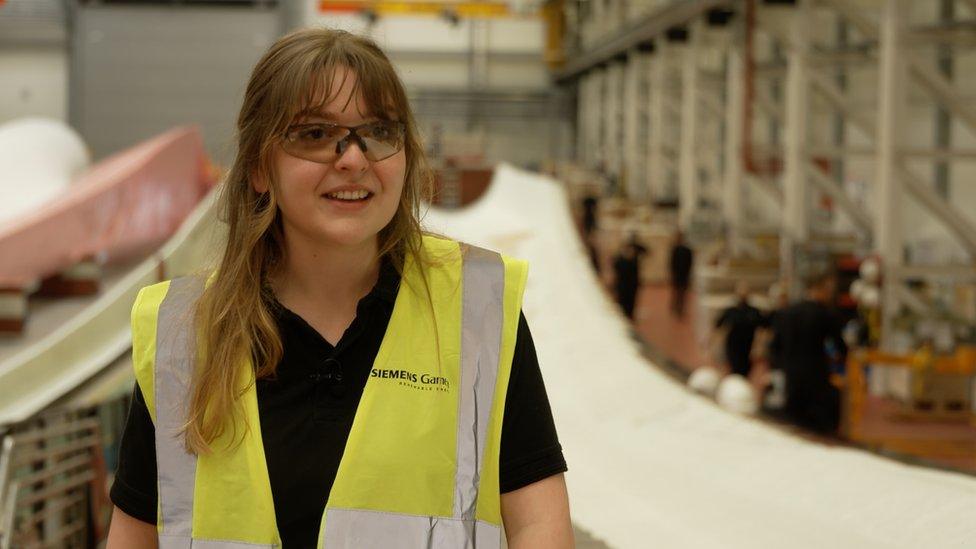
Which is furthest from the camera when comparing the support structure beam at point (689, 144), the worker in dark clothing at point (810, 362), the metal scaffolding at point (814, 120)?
the support structure beam at point (689, 144)

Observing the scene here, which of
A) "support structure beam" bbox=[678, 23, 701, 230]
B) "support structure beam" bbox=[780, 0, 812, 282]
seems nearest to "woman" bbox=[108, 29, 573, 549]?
"support structure beam" bbox=[780, 0, 812, 282]

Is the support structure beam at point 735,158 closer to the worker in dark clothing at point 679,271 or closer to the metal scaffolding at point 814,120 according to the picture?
the metal scaffolding at point 814,120

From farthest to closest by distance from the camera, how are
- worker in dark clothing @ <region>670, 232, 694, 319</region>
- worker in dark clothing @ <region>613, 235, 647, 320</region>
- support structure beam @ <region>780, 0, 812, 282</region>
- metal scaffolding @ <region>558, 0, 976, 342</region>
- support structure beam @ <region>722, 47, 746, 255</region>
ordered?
support structure beam @ <region>722, 47, 746, 255</region>, worker in dark clothing @ <region>670, 232, 694, 319</region>, support structure beam @ <region>780, 0, 812, 282</region>, worker in dark clothing @ <region>613, 235, 647, 320</region>, metal scaffolding @ <region>558, 0, 976, 342</region>

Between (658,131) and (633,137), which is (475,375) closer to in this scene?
(658,131)

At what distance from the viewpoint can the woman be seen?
1.72 m

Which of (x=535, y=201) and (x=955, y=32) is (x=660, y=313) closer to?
(x=955, y=32)

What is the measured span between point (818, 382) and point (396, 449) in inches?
338

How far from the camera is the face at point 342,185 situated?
1.75 metres

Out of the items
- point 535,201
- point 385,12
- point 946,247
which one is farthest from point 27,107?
point 535,201

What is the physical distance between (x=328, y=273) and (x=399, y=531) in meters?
0.43

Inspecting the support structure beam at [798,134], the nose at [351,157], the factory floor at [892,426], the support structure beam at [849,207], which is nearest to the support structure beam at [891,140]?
the factory floor at [892,426]

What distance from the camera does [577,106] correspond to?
153 feet

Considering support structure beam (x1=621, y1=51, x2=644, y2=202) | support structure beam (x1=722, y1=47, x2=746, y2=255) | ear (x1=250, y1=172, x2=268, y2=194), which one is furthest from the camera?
support structure beam (x1=621, y1=51, x2=644, y2=202)

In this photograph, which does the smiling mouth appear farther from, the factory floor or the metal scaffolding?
the metal scaffolding
